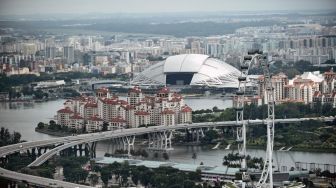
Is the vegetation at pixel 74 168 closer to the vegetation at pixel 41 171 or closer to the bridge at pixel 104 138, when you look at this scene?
the vegetation at pixel 41 171

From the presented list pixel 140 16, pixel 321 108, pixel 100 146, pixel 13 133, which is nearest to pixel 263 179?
pixel 100 146

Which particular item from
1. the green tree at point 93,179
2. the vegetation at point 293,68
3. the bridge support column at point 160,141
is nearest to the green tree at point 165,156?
the bridge support column at point 160,141

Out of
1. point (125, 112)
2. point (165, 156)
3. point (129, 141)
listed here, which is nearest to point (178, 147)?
point (129, 141)

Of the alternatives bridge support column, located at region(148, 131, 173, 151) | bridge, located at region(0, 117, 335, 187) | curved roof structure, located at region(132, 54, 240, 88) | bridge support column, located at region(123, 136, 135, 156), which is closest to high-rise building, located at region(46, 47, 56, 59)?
curved roof structure, located at region(132, 54, 240, 88)

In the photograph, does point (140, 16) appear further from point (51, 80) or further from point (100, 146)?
point (100, 146)

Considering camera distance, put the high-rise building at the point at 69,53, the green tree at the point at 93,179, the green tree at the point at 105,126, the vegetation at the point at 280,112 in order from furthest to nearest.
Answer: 1. the high-rise building at the point at 69,53
2. the vegetation at the point at 280,112
3. the green tree at the point at 105,126
4. the green tree at the point at 93,179

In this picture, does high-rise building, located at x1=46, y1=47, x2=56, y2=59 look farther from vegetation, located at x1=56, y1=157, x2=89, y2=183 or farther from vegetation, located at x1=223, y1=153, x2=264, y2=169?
vegetation, located at x1=223, y1=153, x2=264, y2=169
